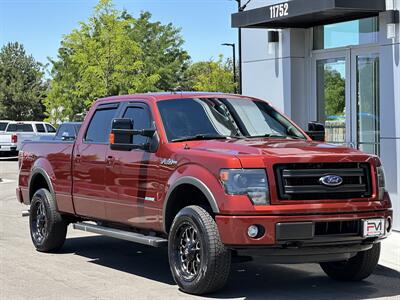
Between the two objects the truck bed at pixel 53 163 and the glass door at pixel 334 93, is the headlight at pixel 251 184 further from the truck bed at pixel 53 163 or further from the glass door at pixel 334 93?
the glass door at pixel 334 93

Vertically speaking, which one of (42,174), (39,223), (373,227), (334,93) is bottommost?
(39,223)

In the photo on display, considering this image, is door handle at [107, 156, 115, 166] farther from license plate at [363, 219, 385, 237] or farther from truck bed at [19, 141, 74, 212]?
license plate at [363, 219, 385, 237]

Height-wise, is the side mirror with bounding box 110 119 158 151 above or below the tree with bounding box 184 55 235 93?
below

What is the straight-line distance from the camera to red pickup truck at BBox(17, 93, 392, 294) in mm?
6367

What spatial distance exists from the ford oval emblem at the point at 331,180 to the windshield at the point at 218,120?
137cm

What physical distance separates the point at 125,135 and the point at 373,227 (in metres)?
2.84

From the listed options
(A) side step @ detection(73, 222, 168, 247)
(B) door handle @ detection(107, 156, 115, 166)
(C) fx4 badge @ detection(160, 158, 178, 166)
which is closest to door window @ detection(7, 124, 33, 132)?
(A) side step @ detection(73, 222, 168, 247)

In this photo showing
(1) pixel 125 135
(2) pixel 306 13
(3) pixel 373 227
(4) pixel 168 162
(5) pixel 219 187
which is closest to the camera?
(5) pixel 219 187

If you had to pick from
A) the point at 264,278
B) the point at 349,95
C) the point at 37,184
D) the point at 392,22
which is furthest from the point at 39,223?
the point at 392,22

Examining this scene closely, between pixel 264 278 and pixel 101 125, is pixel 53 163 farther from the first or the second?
pixel 264 278

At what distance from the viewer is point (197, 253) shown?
682cm

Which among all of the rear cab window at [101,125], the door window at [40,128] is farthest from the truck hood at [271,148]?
the door window at [40,128]

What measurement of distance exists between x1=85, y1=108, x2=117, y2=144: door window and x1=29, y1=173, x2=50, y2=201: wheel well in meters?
1.43

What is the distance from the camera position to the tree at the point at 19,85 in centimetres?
6200
